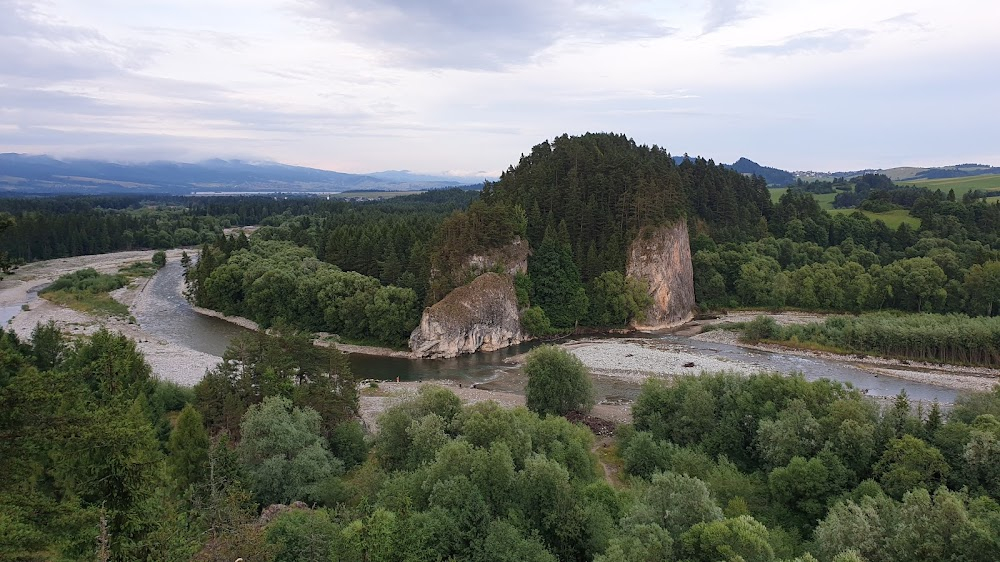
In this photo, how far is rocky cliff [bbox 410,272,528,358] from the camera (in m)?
57.2

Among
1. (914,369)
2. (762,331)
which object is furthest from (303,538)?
(762,331)

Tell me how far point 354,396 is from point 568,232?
43803 mm

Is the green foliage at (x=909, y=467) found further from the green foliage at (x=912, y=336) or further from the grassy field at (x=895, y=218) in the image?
the grassy field at (x=895, y=218)

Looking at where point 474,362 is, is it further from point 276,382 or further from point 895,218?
point 895,218

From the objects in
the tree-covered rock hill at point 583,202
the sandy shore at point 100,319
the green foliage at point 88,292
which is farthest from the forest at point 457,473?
the green foliage at point 88,292

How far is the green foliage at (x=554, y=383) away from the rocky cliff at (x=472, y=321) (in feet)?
70.5

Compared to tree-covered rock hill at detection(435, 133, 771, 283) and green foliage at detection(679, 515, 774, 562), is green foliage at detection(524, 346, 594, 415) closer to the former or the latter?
green foliage at detection(679, 515, 774, 562)

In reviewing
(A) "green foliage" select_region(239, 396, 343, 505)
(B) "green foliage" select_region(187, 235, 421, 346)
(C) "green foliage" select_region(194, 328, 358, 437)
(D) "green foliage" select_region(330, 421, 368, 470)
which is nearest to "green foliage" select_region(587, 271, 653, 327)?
(B) "green foliage" select_region(187, 235, 421, 346)

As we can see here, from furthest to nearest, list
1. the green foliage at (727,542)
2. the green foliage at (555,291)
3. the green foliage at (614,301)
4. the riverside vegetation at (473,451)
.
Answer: the green foliage at (614,301) → the green foliage at (555,291) → the green foliage at (727,542) → the riverside vegetation at (473,451)

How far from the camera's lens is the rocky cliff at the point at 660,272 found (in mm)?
69250

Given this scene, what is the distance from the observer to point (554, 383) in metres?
36.0

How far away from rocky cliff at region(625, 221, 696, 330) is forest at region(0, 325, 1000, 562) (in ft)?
117

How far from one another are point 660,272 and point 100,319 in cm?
6602

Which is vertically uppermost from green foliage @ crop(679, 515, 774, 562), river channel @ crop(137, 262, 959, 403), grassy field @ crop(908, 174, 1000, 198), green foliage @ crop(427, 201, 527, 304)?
grassy field @ crop(908, 174, 1000, 198)
